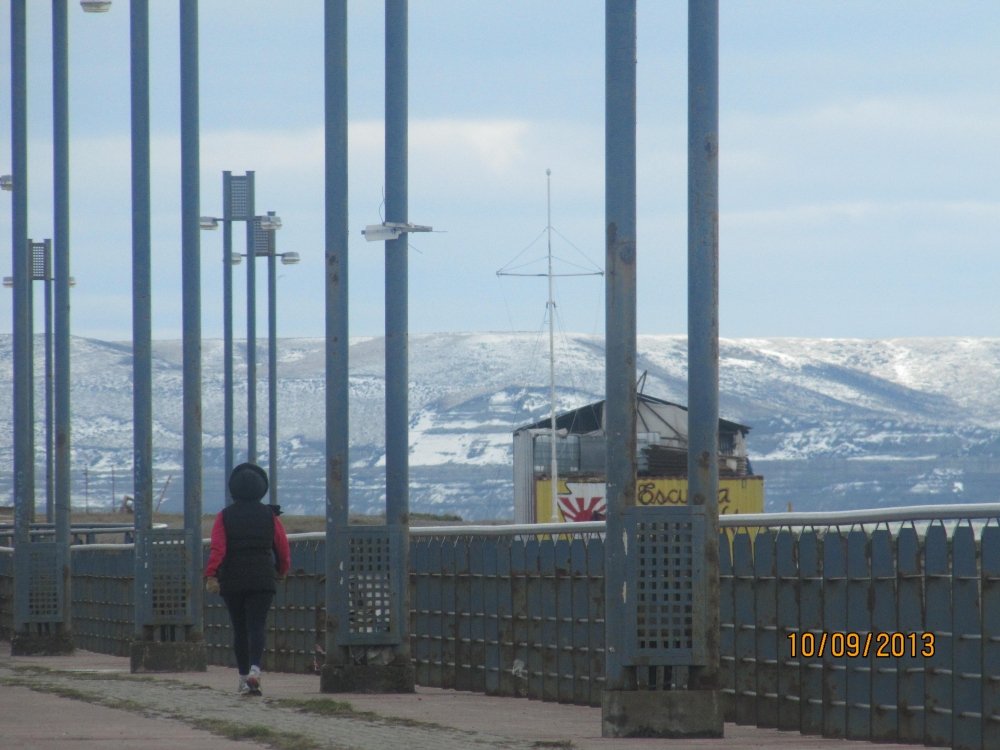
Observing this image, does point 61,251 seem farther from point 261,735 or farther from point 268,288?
point 268,288

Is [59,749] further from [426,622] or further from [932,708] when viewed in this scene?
[426,622]

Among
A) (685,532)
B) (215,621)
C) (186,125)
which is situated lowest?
(215,621)

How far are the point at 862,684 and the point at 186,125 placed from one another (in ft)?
39.2

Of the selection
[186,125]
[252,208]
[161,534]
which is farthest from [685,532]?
[252,208]

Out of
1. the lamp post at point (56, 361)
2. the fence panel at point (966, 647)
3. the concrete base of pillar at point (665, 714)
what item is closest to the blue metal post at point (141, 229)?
the lamp post at point (56, 361)

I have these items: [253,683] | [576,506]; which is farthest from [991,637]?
[576,506]

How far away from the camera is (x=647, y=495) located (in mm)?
68125

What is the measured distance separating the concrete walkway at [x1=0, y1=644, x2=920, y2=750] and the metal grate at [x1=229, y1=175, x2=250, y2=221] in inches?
848

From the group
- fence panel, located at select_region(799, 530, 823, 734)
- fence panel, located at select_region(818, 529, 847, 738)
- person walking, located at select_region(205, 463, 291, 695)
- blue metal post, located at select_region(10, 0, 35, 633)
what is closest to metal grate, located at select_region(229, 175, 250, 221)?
blue metal post, located at select_region(10, 0, 35, 633)

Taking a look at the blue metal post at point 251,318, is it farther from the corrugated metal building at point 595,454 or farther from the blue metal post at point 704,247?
the corrugated metal building at point 595,454

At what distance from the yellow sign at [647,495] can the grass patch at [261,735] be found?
5301cm

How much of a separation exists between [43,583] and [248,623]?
9.94 metres

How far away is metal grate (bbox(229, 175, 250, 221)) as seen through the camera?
35844 mm

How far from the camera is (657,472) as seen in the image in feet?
236
